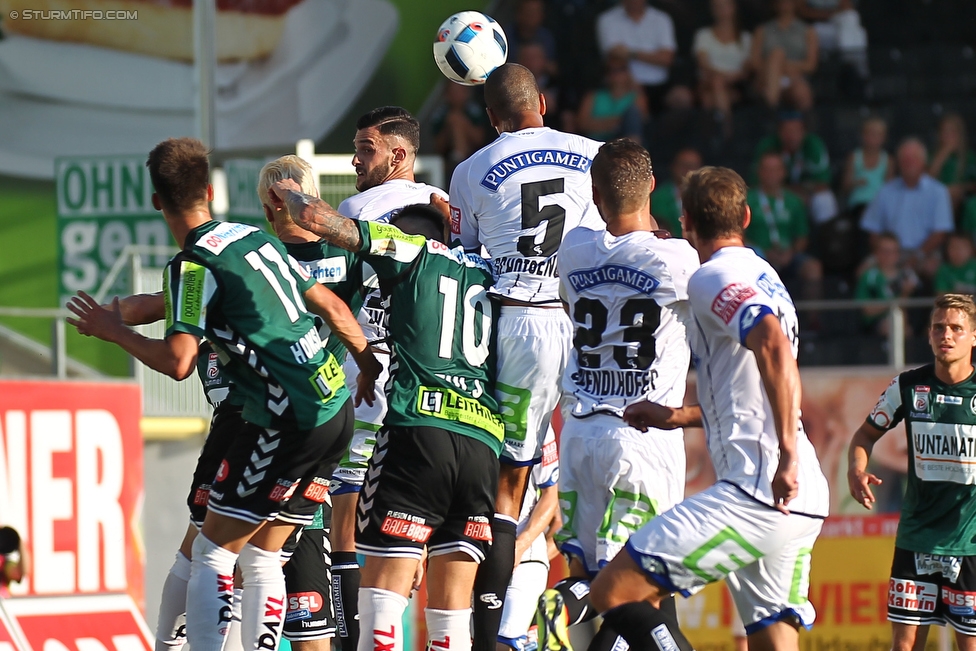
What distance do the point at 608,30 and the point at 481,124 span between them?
6.57ft

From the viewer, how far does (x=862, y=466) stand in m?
8.27

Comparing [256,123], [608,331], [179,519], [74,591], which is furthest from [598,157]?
[256,123]

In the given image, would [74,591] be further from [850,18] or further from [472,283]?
[850,18]

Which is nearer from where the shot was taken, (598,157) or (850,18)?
(598,157)

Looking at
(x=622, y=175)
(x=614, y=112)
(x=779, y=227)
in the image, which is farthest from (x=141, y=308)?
(x=614, y=112)

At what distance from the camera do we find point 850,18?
17328 mm

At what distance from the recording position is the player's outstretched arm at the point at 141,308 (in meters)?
6.52

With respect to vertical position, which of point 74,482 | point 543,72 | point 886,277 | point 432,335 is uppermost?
point 543,72

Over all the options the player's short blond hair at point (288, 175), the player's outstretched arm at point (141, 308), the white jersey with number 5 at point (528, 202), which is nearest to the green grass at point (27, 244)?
the player's short blond hair at point (288, 175)

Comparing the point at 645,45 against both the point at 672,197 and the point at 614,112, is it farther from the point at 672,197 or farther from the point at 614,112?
the point at 672,197

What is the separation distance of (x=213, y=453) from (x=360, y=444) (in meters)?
1.04

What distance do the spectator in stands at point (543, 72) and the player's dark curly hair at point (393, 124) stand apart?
9.40m

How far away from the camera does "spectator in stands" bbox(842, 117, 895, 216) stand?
1548 centimetres

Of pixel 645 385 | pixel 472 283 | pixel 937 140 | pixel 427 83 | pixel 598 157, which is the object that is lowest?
pixel 645 385
